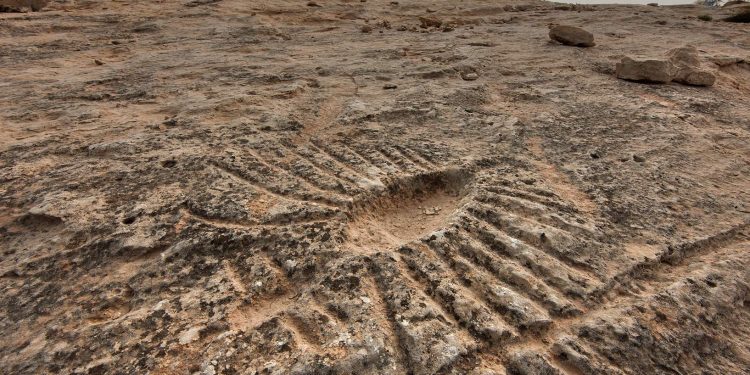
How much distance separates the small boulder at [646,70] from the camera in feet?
16.0

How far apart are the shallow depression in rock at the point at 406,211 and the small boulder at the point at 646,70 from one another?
3075 millimetres

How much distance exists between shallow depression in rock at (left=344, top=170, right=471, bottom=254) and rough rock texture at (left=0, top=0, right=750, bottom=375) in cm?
2

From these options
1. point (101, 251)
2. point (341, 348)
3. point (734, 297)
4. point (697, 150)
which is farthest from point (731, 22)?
point (101, 251)

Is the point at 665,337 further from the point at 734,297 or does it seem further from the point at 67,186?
the point at 67,186

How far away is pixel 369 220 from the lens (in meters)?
2.85

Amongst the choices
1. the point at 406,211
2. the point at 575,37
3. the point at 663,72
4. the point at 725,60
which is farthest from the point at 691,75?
the point at 406,211

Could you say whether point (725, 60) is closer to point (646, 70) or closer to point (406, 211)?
point (646, 70)

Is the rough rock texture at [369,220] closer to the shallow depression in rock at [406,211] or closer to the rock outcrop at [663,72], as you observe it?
the shallow depression in rock at [406,211]

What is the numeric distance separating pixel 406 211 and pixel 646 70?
3.68 meters

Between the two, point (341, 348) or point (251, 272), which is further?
point (251, 272)

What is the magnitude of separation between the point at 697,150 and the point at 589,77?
71.7 inches

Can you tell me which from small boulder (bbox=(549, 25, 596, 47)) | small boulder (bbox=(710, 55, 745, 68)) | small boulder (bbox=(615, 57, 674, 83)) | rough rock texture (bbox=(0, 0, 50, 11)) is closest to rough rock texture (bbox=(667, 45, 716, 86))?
small boulder (bbox=(615, 57, 674, 83))

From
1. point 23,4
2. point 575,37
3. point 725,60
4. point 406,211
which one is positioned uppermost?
point 23,4

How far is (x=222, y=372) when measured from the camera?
1858mm
